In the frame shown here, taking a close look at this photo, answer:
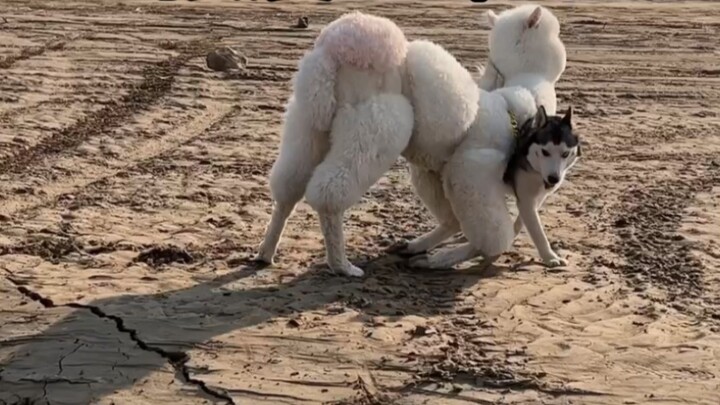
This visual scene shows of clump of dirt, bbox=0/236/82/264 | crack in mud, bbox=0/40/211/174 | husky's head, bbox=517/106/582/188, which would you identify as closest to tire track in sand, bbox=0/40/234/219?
crack in mud, bbox=0/40/211/174

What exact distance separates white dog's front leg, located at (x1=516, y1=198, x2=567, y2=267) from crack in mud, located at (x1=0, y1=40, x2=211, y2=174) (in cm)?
421

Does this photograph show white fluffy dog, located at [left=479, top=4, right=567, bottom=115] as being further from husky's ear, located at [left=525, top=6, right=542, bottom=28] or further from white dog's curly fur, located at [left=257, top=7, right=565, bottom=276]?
white dog's curly fur, located at [left=257, top=7, right=565, bottom=276]

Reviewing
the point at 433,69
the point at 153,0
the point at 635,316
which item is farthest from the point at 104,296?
the point at 153,0

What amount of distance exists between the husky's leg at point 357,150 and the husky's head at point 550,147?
83 cm

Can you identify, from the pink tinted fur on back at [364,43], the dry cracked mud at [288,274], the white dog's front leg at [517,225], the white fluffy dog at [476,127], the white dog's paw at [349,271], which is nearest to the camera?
the dry cracked mud at [288,274]

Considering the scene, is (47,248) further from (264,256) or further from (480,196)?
(480,196)

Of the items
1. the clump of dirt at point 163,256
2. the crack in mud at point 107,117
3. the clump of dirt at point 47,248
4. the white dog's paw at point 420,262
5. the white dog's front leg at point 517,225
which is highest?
the clump of dirt at point 47,248

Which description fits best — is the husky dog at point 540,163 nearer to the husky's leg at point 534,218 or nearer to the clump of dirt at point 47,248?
the husky's leg at point 534,218

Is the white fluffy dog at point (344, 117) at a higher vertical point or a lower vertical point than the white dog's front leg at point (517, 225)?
higher

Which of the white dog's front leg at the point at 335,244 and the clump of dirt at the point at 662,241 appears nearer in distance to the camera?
the white dog's front leg at the point at 335,244

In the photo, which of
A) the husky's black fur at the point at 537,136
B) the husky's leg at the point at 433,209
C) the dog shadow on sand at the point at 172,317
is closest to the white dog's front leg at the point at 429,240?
the husky's leg at the point at 433,209

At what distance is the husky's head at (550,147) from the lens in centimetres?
701

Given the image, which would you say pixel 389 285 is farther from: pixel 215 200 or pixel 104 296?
pixel 215 200

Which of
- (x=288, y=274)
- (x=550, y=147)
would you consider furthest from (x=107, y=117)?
(x=550, y=147)
